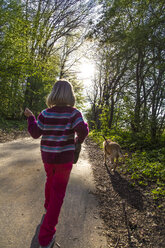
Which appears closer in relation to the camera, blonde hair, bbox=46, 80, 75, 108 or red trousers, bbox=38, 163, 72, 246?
red trousers, bbox=38, 163, 72, 246

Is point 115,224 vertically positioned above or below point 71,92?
below

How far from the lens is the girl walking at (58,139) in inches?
87.0

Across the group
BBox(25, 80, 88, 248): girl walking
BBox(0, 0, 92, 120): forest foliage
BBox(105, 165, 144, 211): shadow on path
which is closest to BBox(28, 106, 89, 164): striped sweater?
BBox(25, 80, 88, 248): girl walking

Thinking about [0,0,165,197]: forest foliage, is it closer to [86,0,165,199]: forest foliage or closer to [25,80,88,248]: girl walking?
[86,0,165,199]: forest foliage

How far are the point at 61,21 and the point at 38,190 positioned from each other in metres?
19.8

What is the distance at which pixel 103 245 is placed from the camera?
7.83ft

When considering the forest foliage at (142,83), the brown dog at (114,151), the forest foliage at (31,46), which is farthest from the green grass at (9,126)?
the brown dog at (114,151)

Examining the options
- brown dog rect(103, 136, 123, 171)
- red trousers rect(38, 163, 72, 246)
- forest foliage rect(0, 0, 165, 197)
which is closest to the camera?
red trousers rect(38, 163, 72, 246)

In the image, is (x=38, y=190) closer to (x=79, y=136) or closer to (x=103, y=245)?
(x=103, y=245)

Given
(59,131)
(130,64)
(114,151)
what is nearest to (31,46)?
(130,64)

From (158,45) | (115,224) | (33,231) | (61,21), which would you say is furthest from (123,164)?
(61,21)

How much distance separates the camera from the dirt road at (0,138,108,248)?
2.32m

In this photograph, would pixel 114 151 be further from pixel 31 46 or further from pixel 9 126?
pixel 31 46

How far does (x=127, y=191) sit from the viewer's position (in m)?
4.30
